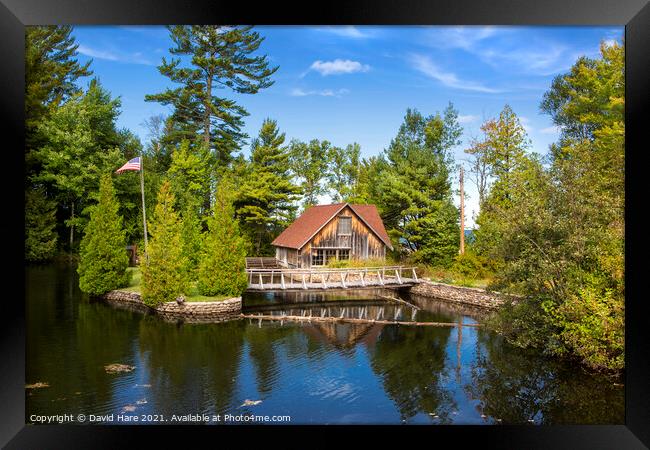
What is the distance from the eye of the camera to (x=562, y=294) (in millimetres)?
8445

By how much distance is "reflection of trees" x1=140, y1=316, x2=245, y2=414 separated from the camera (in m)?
6.77

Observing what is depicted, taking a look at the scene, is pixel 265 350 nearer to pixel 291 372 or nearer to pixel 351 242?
pixel 291 372

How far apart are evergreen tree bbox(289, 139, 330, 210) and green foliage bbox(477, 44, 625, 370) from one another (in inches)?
358

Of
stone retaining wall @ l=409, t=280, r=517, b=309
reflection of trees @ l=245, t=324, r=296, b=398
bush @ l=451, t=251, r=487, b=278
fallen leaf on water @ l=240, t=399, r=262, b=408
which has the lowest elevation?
fallen leaf on water @ l=240, t=399, r=262, b=408

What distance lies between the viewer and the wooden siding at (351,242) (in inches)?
728

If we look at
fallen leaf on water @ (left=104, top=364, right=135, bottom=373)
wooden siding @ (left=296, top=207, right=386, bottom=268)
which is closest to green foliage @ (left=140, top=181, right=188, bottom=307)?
fallen leaf on water @ (left=104, top=364, right=135, bottom=373)

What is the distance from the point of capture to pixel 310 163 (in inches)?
690

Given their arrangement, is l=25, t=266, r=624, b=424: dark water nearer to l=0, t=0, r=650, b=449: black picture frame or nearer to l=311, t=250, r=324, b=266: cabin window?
l=0, t=0, r=650, b=449: black picture frame

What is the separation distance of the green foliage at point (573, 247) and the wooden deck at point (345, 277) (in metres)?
6.46

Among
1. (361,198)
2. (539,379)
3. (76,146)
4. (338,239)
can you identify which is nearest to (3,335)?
(76,146)

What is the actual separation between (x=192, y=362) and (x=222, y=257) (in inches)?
188

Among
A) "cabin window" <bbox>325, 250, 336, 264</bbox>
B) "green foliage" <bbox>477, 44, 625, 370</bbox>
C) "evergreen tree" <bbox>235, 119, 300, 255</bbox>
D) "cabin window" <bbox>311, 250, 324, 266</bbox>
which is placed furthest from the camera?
"cabin window" <bbox>325, 250, 336, 264</bbox>
